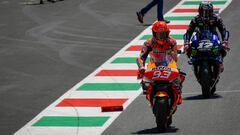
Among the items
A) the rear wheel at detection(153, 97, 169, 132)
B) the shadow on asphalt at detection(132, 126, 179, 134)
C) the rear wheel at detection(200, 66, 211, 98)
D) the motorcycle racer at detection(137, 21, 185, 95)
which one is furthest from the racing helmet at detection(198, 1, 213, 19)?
the rear wheel at detection(153, 97, 169, 132)

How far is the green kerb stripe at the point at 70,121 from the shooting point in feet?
59.9

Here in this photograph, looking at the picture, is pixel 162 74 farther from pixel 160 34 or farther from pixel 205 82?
pixel 205 82

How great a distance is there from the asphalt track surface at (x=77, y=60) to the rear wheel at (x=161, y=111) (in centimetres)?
23

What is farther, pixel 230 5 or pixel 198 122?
pixel 230 5

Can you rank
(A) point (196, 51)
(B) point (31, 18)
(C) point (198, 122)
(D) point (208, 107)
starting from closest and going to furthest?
1. (C) point (198, 122)
2. (D) point (208, 107)
3. (A) point (196, 51)
4. (B) point (31, 18)

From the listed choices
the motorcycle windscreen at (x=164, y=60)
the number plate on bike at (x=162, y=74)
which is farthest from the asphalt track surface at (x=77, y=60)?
Result: the motorcycle windscreen at (x=164, y=60)

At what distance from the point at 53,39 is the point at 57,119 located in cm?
938

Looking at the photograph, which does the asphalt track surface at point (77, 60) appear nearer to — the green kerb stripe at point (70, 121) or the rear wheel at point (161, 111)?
the rear wheel at point (161, 111)

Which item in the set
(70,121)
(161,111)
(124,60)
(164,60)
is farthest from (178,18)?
(161,111)

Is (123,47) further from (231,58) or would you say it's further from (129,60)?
(231,58)

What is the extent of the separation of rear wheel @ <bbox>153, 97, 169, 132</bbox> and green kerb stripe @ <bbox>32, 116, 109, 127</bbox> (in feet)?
5.78

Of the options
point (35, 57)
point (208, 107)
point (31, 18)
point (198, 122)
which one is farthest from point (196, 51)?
point (31, 18)

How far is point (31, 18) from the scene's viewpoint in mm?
31766

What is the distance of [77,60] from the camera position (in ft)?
81.6
